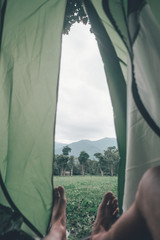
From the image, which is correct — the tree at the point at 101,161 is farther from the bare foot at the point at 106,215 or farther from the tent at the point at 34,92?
the tent at the point at 34,92

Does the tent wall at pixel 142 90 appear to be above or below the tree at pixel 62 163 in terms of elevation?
above

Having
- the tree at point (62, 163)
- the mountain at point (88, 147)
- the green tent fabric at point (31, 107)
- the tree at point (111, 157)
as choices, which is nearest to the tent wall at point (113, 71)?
the green tent fabric at point (31, 107)

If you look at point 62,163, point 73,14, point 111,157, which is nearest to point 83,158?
point 62,163

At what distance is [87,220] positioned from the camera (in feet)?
7.22

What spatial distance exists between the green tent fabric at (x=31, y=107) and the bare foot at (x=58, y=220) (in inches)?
4.6

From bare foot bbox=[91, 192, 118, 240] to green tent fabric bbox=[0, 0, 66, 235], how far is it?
1.29 feet

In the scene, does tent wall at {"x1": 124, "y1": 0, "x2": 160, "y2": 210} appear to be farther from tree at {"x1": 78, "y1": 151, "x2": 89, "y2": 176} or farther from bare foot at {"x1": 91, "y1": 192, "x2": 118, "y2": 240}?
tree at {"x1": 78, "y1": 151, "x2": 89, "y2": 176}

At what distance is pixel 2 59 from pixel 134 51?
678 mm

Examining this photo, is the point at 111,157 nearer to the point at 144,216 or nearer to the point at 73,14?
the point at 73,14

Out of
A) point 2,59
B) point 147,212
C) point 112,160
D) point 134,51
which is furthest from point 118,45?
point 112,160

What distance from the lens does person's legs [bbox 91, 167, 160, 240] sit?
50cm

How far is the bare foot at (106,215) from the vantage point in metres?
1.20

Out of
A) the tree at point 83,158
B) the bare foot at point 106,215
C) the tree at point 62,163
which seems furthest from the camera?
the tree at point 83,158

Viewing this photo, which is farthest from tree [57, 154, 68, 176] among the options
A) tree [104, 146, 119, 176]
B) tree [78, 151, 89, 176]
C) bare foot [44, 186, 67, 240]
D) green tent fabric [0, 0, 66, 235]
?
green tent fabric [0, 0, 66, 235]
